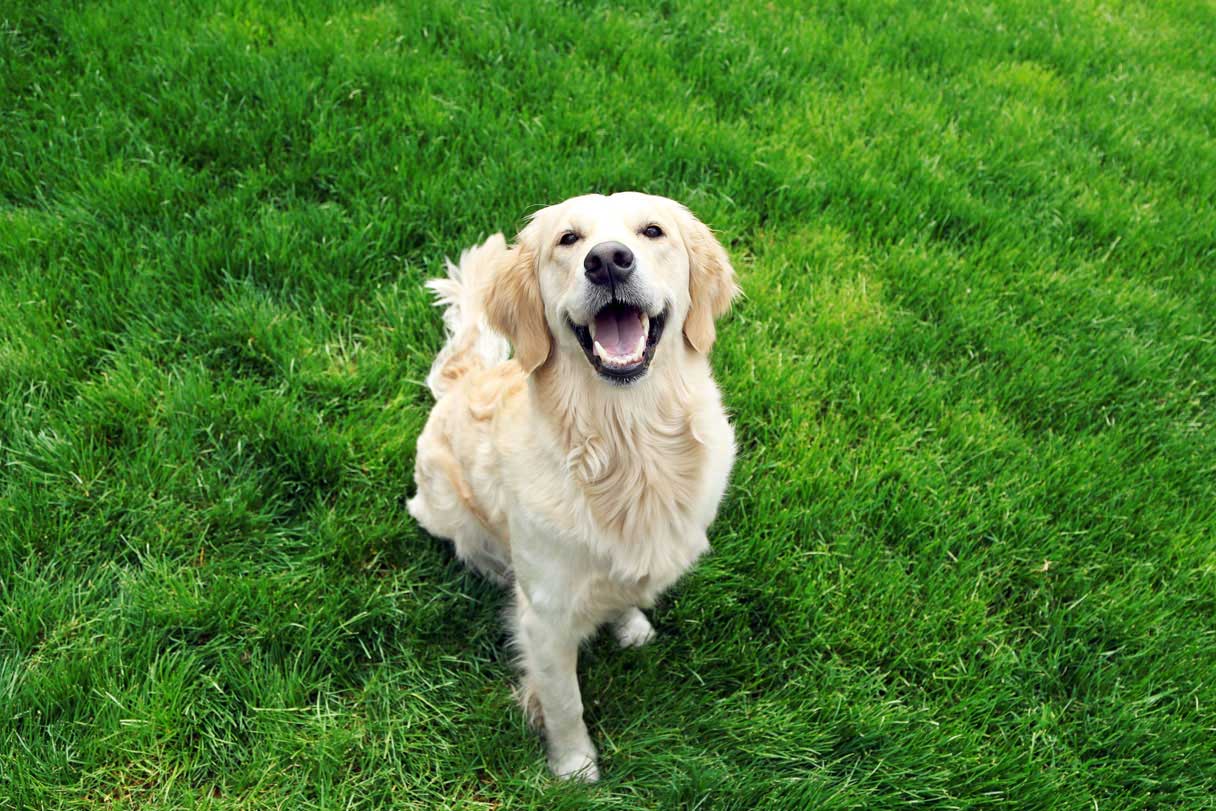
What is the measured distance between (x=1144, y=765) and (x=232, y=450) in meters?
3.00

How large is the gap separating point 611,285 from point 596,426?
0.38 metres

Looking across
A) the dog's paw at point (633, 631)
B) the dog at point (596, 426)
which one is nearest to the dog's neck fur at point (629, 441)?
the dog at point (596, 426)

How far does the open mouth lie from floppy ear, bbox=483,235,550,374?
13 centimetres

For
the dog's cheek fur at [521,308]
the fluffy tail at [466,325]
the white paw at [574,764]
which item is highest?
the dog's cheek fur at [521,308]

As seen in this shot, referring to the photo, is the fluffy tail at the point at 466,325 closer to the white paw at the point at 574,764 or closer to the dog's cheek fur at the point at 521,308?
the dog's cheek fur at the point at 521,308

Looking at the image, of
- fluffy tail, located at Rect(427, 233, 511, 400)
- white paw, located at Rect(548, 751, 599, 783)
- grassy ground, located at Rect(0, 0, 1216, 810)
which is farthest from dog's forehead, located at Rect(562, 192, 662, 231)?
white paw, located at Rect(548, 751, 599, 783)

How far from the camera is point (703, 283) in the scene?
2307mm

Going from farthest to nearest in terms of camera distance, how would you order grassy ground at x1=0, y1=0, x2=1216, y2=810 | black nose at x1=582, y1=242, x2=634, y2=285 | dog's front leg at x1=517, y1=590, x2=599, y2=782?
1. grassy ground at x1=0, y1=0, x2=1216, y2=810
2. dog's front leg at x1=517, y1=590, x2=599, y2=782
3. black nose at x1=582, y1=242, x2=634, y2=285

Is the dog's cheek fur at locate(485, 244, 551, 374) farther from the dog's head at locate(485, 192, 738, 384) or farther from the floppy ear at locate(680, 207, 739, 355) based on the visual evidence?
the floppy ear at locate(680, 207, 739, 355)

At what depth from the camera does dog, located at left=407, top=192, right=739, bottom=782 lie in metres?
2.10

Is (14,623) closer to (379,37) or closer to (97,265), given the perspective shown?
(97,265)

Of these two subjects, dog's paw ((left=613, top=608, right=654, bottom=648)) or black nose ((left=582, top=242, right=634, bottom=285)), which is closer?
black nose ((left=582, top=242, right=634, bottom=285))

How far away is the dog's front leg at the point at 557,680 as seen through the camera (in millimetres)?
2227

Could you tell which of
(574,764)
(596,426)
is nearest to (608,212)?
(596,426)
